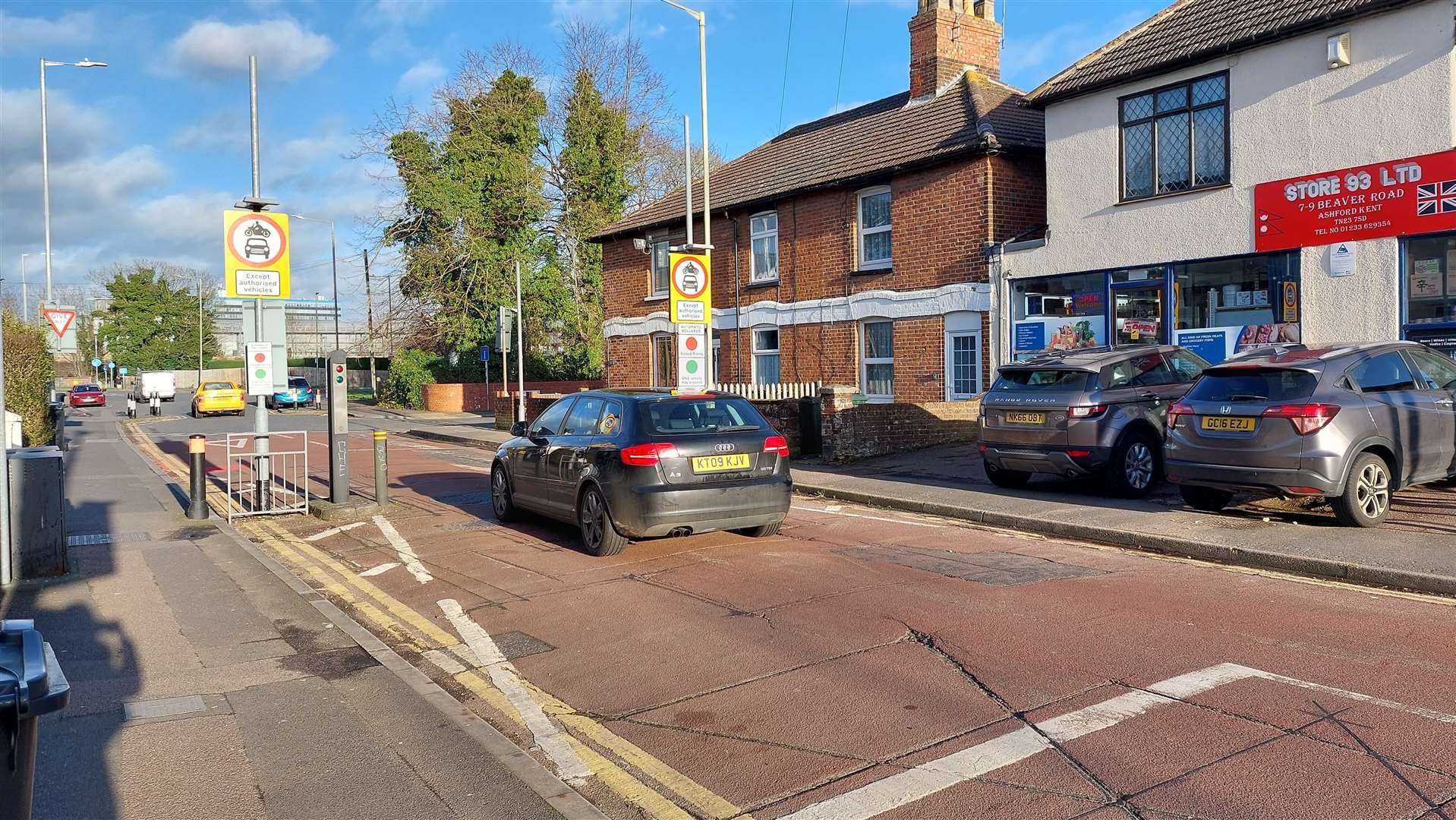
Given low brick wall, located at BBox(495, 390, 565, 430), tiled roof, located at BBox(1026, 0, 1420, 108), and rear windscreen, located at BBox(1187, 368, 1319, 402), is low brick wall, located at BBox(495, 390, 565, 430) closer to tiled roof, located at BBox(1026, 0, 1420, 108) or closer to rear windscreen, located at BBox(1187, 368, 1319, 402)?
tiled roof, located at BBox(1026, 0, 1420, 108)

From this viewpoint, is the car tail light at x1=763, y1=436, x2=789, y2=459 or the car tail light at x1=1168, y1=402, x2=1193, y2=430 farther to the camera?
the car tail light at x1=1168, y1=402, x2=1193, y2=430

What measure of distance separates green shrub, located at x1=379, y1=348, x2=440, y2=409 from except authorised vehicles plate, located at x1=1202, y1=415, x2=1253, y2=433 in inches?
1556

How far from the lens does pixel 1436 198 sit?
13.1m

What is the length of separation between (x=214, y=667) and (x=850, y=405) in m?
12.3

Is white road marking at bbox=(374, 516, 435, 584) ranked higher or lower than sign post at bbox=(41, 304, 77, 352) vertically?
lower

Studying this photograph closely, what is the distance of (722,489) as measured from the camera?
9.52 m

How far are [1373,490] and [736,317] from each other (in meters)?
16.9

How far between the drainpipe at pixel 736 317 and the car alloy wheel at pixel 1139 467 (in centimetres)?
1376

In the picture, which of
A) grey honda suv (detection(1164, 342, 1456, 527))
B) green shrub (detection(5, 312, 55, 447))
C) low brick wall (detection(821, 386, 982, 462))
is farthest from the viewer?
green shrub (detection(5, 312, 55, 447))

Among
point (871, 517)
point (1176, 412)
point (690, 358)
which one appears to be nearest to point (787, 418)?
point (690, 358)

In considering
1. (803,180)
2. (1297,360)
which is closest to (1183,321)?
(1297,360)

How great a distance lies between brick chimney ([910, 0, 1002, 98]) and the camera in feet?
75.8

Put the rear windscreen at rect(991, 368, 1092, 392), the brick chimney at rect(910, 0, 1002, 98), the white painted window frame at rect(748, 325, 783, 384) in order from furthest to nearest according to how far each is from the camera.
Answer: the white painted window frame at rect(748, 325, 783, 384) < the brick chimney at rect(910, 0, 1002, 98) < the rear windscreen at rect(991, 368, 1092, 392)

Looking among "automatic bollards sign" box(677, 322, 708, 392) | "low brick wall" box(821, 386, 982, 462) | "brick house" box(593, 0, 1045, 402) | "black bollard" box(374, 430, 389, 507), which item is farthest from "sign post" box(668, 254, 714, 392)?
"brick house" box(593, 0, 1045, 402)
